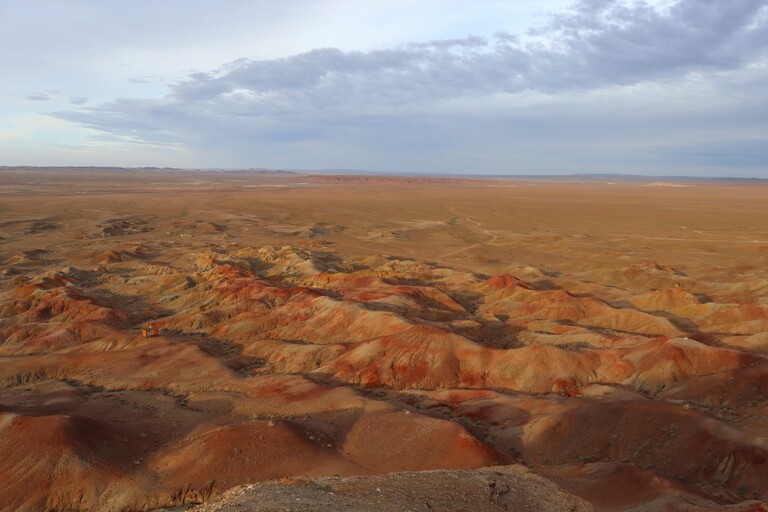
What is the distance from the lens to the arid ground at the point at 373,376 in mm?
23172

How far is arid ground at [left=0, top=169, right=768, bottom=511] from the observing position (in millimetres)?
23172

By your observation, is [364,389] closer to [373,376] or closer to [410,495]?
[373,376]

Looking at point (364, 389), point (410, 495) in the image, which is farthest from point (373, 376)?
point (410, 495)

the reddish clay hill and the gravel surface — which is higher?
the gravel surface

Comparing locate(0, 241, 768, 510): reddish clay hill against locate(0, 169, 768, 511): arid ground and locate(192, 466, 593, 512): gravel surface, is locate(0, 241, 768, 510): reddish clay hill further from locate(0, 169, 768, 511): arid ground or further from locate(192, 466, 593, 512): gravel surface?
locate(192, 466, 593, 512): gravel surface

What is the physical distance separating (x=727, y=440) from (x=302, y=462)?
17.3 metres

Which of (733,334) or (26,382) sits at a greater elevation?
(733,334)

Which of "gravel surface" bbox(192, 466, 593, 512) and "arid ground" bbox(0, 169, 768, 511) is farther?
"arid ground" bbox(0, 169, 768, 511)

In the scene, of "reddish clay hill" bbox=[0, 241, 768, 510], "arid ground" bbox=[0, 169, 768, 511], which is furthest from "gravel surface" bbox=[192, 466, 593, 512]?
"reddish clay hill" bbox=[0, 241, 768, 510]

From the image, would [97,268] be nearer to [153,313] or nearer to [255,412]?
[153,313]

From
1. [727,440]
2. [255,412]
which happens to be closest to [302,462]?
A: [255,412]

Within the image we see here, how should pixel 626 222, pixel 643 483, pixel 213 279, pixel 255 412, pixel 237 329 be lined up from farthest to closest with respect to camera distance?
pixel 626 222
pixel 213 279
pixel 237 329
pixel 255 412
pixel 643 483

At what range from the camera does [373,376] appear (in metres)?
35.9

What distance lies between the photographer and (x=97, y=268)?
2618 inches
